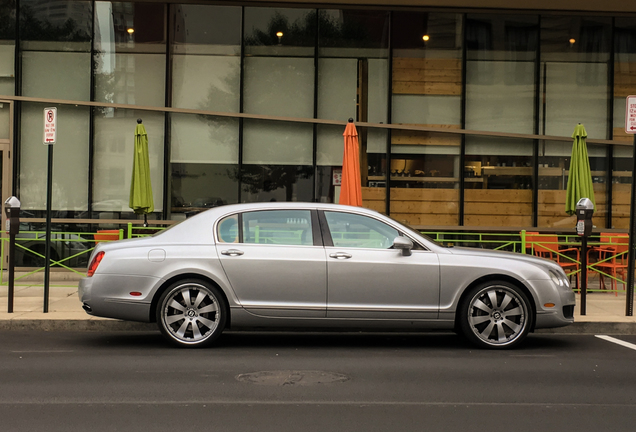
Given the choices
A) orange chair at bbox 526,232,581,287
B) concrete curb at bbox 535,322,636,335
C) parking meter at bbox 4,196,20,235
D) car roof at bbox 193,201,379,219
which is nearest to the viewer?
car roof at bbox 193,201,379,219

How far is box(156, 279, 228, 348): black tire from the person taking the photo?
839cm

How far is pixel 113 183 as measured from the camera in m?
16.4

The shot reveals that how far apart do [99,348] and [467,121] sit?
1034 centimetres

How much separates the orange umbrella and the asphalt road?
14.5 feet

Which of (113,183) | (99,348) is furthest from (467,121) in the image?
(99,348)

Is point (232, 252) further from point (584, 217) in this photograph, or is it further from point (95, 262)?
point (584, 217)

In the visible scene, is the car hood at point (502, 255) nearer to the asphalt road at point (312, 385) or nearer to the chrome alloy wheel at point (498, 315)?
the chrome alloy wheel at point (498, 315)

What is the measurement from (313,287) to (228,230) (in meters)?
1.13

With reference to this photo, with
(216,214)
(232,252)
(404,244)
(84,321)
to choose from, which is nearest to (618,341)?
(404,244)

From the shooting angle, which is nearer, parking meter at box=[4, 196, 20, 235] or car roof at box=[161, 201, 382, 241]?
car roof at box=[161, 201, 382, 241]

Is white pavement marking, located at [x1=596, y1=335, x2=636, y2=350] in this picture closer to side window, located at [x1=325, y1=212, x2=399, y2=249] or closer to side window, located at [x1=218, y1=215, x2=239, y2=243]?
side window, located at [x1=325, y1=212, x2=399, y2=249]

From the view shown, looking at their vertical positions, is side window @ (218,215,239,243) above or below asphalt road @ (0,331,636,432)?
above

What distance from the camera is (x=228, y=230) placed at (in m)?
8.64

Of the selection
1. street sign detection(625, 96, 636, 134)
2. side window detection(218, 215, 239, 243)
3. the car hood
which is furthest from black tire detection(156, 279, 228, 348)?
street sign detection(625, 96, 636, 134)
